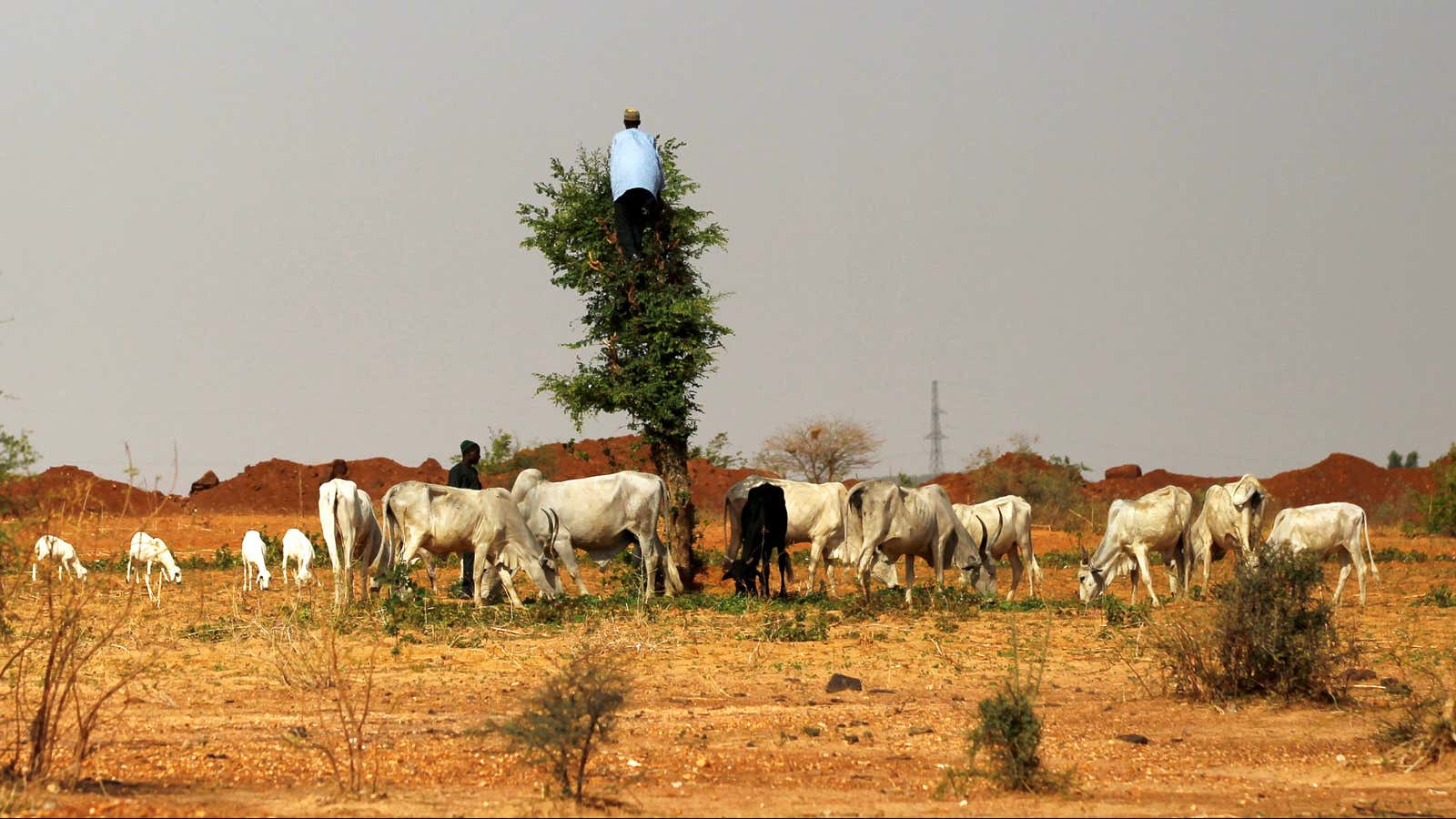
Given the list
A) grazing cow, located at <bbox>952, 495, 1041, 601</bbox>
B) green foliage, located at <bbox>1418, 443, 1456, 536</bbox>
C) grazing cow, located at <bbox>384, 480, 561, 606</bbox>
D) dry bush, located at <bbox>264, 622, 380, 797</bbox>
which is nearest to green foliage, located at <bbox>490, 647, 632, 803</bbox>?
dry bush, located at <bbox>264, 622, 380, 797</bbox>

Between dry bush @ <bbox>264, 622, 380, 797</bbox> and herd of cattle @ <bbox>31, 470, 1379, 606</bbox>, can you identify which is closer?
dry bush @ <bbox>264, 622, 380, 797</bbox>

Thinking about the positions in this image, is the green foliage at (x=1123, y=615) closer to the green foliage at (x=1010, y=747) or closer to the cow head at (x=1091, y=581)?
the cow head at (x=1091, y=581)

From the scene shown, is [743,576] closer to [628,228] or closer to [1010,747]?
[628,228]

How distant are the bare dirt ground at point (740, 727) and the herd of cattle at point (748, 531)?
1.77m

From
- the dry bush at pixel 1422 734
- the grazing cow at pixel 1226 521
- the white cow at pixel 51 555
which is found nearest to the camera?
the white cow at pixel 51 555

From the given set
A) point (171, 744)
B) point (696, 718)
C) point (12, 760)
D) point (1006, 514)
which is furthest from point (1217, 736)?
point (1006, 514)

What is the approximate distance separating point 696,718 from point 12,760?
14.3ft

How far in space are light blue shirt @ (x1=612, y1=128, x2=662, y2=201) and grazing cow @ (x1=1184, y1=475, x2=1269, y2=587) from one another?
8.59 meters

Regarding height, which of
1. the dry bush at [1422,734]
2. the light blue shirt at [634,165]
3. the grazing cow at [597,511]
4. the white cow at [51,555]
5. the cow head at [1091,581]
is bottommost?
the dry bush at [1422,734]

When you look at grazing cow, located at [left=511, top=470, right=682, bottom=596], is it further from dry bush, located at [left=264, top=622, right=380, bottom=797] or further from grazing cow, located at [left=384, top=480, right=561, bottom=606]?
dry bush, located at [left=264, top=622, right=380, bottom=797]

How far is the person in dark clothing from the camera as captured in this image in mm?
18672

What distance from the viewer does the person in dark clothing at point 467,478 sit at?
1867 cm

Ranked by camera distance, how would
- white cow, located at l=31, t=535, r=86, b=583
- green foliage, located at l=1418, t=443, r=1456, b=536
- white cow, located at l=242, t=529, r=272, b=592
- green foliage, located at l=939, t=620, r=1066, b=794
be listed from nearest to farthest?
white cow, located at l=31, t=535, r=86, b=583 < green foliage, located at l=939, t=620, r=1066, b=794 < white cow, located at l=242, t=529, r=272, b=592 < green foliage, located at l=1418, t=443, r=1456, b=536

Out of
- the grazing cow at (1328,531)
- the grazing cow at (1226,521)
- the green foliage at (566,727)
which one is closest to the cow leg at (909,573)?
the grazing cow at (1226,521)
